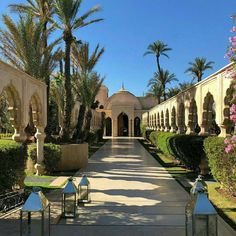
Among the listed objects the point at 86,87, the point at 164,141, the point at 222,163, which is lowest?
the point at 222,163

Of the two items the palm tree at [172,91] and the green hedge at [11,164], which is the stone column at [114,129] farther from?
the green hedge at [11,164]

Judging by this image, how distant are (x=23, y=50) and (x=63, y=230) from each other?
12.1 m

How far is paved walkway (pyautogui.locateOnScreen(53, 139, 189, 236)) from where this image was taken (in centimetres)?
600

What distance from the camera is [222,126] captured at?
10570 millimetres

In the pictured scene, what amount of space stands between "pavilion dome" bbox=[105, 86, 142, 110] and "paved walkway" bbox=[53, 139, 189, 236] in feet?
147

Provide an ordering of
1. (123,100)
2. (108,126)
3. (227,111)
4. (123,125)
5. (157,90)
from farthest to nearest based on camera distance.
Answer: (123,125), (108,126), (123,100), (157,90), (227,111)

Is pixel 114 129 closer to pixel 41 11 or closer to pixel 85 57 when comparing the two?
pixel 85 57

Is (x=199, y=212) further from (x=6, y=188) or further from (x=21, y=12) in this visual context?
(x=21, y=12)

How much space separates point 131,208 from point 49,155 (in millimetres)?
6117

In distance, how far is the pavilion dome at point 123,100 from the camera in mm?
57281

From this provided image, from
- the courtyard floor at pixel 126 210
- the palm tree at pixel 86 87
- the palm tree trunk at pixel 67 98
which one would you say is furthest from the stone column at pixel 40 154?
the palm tree at pixel 86 87

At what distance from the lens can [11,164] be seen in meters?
7.85

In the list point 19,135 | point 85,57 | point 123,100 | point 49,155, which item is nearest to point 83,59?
point 85,57

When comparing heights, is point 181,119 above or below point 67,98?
below
